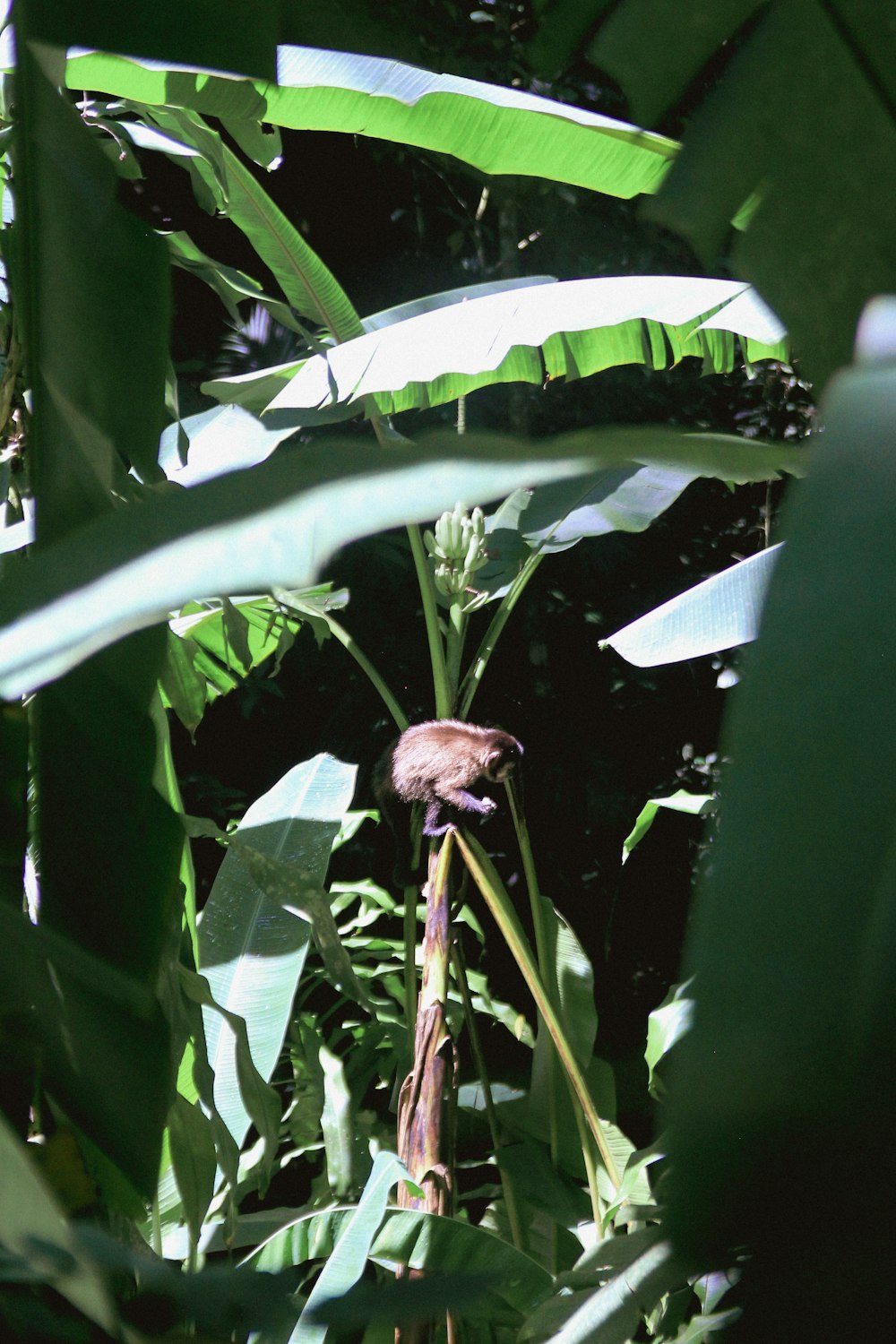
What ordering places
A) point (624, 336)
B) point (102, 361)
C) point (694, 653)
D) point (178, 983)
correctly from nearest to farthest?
1. point (102, 361)
2. point (178, 983)
3. point (694, 653)
4. point (624, 336)

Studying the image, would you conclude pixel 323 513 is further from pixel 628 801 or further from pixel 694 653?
pixel 628 801

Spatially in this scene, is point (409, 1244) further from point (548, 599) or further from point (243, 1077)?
point (548, 599)

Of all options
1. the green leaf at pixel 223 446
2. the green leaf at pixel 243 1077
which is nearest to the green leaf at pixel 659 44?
the green leaf at pixel 243 1077

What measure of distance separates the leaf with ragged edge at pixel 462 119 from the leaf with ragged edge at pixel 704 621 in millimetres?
297

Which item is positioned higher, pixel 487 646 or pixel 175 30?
pixel 175 30

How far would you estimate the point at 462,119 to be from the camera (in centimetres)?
71

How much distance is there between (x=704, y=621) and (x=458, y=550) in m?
0.21

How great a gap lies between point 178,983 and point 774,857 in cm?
31

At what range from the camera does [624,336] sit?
903mm

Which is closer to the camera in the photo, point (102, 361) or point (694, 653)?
point (102, 361)

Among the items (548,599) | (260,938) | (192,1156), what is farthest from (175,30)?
(548,599)

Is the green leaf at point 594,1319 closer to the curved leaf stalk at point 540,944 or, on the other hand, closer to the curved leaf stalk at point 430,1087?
the curved leaf stalk at point 430,1087

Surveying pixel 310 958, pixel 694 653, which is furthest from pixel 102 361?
pixel 310 958

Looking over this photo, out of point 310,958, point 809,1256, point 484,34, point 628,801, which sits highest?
point 484,34
